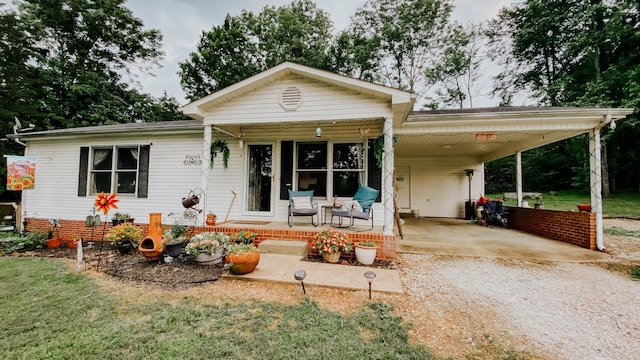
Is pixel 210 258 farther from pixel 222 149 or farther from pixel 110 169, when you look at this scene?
pixel 110 169

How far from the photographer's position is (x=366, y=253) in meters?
4.27

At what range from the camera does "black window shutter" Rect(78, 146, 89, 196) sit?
273 inches

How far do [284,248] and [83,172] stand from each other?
21.5 ft

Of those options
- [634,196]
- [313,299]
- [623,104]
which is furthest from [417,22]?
[313,299]

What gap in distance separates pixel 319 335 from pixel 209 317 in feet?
4.01

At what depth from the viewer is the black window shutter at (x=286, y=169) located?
6223 mm

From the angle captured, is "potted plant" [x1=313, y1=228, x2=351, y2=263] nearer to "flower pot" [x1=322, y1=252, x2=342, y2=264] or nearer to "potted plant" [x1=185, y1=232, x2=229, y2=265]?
"flower pot" [x1=322, y1=252, x2=342, y2=264]

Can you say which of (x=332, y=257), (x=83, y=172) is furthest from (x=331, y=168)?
(x=83, y=172)

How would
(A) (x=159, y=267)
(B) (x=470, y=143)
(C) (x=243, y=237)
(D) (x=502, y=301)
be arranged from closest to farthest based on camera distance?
(D) (x=502, y=301), (A) (x=159, y=267), (C) (x=243, y=237), (B) (x=470, y=143)

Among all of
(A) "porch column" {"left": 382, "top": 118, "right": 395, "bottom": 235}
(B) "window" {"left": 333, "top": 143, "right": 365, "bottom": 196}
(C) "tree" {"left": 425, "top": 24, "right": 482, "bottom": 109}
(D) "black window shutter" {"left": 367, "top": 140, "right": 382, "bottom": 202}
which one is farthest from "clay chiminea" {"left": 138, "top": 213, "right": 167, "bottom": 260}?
(C) "tree" {"left": 425, "top": 24, "right": 482, "bottom": 109}

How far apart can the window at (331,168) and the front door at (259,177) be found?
2.63ft

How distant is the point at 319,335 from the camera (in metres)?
2.29

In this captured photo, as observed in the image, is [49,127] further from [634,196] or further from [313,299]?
[634,196]

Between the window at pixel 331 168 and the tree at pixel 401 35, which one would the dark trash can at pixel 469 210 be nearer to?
the window at pixel 331 168
